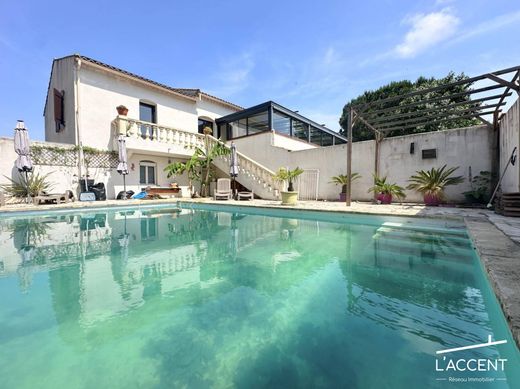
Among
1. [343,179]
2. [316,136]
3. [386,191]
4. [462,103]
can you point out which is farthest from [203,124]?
[462,103]

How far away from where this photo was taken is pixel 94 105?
1259 cm

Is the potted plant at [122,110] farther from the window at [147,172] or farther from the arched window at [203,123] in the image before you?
the arched window at [203,123]

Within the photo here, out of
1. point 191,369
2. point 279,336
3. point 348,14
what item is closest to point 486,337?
point 279,336

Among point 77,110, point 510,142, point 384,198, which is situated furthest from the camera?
point 77,110

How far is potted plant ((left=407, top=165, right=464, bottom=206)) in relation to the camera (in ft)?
27.3

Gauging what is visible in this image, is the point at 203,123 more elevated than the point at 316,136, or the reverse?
the point at 203,123

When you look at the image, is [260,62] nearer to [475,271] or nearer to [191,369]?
[475,271]

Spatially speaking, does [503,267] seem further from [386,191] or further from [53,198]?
[53,198]

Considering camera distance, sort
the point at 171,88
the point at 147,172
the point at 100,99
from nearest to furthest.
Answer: the point at 100,99 < the point at 147,172 < the point at 171,88

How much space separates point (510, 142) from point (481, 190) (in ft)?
6.74

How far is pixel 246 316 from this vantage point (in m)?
2.33

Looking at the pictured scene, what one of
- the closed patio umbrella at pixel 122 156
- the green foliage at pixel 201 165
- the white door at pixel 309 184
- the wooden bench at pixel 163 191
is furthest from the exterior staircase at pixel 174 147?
the wooden bench at pixel 163 191

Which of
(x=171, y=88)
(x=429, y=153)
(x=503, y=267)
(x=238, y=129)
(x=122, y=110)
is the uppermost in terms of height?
(x=171, y=88)

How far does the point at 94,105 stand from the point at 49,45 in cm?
475
